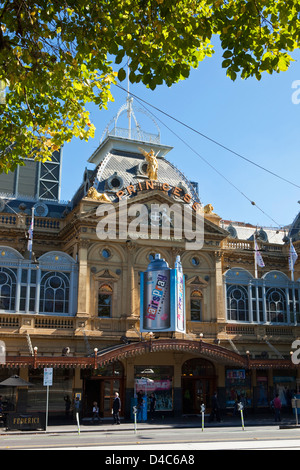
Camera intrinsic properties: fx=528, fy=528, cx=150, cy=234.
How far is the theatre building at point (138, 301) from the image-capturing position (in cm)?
3332

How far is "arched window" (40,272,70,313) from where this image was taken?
113 feet

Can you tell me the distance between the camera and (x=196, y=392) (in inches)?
1446

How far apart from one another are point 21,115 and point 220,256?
88.5ft

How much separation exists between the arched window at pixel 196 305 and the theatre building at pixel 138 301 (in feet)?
0.24

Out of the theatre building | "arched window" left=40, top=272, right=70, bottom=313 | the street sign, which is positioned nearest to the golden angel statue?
the theatre building

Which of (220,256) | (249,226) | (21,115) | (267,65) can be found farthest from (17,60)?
(249,226)

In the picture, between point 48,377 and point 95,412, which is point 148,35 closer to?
point 48,377

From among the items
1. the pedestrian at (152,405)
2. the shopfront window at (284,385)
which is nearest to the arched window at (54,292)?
the pedestrian at (152,405)

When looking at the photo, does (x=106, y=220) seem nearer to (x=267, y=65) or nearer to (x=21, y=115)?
(x=21, y=115)

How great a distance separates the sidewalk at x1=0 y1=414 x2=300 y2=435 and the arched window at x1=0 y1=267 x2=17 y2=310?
786 cm

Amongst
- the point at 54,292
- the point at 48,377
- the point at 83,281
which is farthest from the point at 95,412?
the point at 83,281

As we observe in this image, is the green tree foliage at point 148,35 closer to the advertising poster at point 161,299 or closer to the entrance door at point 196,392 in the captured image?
the advertising poster at point 161,299

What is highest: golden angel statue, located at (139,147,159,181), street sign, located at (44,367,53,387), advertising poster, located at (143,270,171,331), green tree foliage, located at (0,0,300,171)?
golden angel statue, located at (139,147,159,181)

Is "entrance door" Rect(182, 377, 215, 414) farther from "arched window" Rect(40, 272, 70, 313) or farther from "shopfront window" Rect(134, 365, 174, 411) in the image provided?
"arched window" Rect(40, 272, 70, 313)
